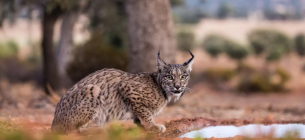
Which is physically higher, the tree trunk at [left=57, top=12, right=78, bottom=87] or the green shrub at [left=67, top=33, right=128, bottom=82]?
the tree trunk at [left=57, top=12, right=78, bottom=87]

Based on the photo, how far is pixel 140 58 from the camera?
566 inches

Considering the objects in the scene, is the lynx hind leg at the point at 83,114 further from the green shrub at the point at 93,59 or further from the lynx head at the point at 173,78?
the green shrub at the point at 93,59

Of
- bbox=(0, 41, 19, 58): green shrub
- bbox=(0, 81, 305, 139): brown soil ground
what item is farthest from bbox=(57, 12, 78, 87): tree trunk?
bbox=(0, 41, 19, 58): green shrub

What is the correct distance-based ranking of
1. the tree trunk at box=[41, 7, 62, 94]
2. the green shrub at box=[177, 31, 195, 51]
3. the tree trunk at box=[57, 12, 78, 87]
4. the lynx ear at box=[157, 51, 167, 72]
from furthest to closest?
the green shrub at box=[177, 31, 195, 51]
the tree trunk at box=[57, 12, 78, 87]
the tree trunk at box=[41, 7, 62, 94]
the lynx ear at box=[157, 51, 167, 72]

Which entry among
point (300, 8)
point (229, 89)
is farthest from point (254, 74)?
point (300, 8)

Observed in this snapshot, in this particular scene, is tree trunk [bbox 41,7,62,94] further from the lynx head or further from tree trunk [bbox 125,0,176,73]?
the lynx head

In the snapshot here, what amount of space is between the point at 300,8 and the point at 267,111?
2576 inches

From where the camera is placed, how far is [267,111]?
584 inches

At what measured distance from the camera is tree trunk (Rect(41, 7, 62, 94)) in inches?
730

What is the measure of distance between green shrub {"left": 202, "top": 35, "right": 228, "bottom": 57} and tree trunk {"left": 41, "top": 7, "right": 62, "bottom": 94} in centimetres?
2076

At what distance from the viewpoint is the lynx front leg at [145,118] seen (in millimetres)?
8234

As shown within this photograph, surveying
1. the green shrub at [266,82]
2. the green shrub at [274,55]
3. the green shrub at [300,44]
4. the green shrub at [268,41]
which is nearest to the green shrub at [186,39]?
the green shrub at [268,41]

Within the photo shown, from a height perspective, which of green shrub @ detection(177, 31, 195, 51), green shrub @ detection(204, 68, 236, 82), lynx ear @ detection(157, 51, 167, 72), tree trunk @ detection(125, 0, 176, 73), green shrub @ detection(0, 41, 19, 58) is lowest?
lynx ear @ detection(157, 51, 167, 72)

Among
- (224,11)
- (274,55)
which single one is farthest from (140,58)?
(224,11)
